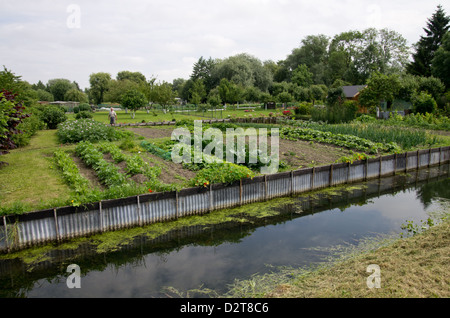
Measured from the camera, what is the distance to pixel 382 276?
743 cm

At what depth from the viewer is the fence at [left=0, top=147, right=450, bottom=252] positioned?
9.80m

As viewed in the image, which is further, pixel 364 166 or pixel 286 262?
pixel 364 166

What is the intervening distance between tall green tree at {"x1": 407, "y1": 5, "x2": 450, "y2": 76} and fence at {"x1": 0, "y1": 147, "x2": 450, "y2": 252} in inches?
1854

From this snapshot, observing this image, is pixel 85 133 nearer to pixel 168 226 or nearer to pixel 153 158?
pixel 153 158

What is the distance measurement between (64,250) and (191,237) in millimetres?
3814

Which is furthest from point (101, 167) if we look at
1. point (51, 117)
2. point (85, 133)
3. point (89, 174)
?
point (51, 117)

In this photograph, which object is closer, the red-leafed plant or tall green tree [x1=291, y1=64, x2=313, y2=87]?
the red-leafed plant

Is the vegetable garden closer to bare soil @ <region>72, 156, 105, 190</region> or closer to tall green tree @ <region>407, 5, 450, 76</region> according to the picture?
bare soil @ <region>72, 156, 105, 190</region>

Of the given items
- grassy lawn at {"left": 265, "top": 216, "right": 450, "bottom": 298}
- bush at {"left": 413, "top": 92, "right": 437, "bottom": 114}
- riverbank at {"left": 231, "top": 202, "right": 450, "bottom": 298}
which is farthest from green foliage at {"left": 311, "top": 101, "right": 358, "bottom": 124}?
grassy lawn at {"left": 265, "top": 216, "right": 450, "bottom": 298}

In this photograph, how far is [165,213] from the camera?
38.9ft

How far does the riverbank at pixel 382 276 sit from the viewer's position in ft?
22.2

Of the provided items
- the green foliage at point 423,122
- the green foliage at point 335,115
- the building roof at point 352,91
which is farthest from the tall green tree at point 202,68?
the green foliage at point 423,122
